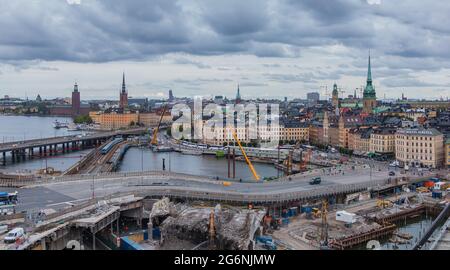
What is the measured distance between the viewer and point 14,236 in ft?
44.5

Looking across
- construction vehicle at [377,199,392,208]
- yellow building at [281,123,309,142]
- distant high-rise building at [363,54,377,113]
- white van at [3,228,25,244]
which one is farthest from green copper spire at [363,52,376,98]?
white van at [3,228,25,244]

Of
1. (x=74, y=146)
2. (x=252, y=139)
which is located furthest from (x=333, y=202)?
(x=74, y=146)

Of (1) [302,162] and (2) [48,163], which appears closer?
(1) [302,162]

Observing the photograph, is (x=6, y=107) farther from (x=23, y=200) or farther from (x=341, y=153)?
(x=23, y=200)

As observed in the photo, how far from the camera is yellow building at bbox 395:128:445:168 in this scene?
34.7 m

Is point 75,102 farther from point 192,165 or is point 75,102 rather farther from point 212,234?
point 212,234

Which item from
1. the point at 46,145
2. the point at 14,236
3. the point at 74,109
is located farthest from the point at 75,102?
the point at 14,236

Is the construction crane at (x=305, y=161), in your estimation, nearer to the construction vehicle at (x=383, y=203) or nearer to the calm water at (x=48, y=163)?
the construction vehicle at (x=383, y=203)

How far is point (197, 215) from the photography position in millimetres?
15977

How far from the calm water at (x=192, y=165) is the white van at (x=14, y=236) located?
22.1 m

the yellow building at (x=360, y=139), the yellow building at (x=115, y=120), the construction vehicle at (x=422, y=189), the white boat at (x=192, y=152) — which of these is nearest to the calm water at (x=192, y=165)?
the white boat at (x=192, y=152)

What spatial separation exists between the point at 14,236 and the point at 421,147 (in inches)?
1158

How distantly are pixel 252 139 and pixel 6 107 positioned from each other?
14117 centimetres

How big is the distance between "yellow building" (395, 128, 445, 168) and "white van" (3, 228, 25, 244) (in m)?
28.5
